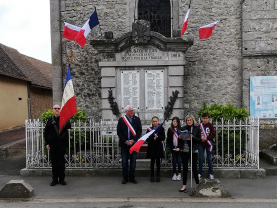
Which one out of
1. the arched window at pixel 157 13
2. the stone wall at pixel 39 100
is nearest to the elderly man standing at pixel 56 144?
the arched window at pixel 157 13

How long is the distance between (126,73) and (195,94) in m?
3.06

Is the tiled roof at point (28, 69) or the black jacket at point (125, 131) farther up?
the tiled roof at point (28, 69)

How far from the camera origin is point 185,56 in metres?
10.9

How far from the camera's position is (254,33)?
1055cm

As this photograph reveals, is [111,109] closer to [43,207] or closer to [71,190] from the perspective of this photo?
[71,190]

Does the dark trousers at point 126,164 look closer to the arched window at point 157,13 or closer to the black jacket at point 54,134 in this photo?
the black jacket at point 54,134

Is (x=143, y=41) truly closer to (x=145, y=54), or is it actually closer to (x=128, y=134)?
(x=145, y=54)

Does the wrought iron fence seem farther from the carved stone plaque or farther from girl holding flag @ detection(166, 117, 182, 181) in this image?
the carved stone plaque

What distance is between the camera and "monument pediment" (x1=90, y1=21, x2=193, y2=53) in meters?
9.04

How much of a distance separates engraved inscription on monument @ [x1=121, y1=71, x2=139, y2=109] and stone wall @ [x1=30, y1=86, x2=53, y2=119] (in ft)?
46.3

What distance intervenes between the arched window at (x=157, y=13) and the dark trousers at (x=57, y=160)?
6581mm

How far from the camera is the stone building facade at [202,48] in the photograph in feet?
34.6

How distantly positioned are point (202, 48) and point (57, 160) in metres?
6.85

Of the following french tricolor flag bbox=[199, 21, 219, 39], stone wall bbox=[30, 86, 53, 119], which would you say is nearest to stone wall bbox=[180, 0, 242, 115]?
french tricolor flag bbox=[199, 21, 219, 39]
